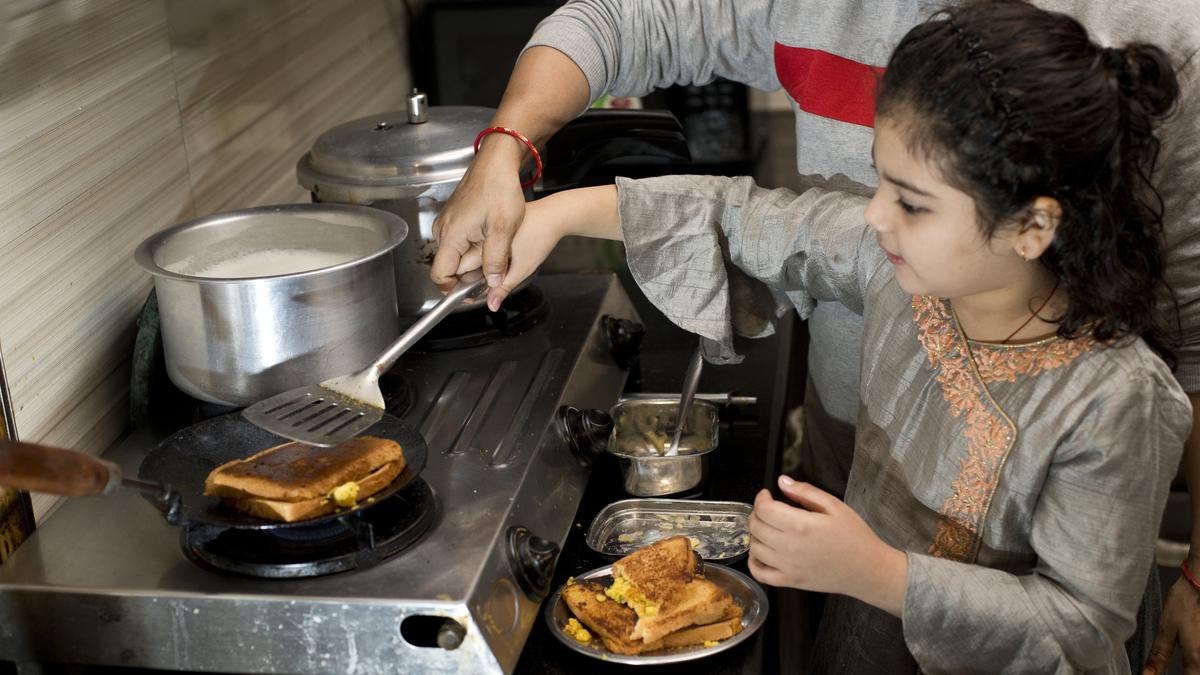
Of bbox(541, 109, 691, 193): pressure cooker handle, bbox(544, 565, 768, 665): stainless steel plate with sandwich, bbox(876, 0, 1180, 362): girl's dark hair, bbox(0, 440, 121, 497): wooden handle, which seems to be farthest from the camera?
bbox(541, 109, 691, 193): pressure cooker handle

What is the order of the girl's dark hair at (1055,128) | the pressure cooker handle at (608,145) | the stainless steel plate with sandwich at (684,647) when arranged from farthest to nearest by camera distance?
the pressure cooker handle at (608,145) < the stainless steel plate with sandwich at (684,647) < the girl's dark hair at (1055,128)

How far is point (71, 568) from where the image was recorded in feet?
3.27

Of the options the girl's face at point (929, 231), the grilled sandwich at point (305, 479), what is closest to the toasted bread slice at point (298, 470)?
the grilled sandwich at point (305, 479)

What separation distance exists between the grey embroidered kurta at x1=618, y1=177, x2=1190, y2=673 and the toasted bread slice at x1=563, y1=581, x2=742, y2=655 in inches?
6.0

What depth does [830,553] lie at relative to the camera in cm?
96

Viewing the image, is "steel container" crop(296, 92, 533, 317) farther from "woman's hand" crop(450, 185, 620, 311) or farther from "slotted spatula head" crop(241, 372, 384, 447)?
"slotted spatula head" crop(241, 372, 384, 447)

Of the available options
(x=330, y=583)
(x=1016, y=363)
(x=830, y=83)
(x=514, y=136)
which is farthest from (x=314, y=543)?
(x=830, y=83)

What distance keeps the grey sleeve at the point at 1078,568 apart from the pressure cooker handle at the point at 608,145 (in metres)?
0.76

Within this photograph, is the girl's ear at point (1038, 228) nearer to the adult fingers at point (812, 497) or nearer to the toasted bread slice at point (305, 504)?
the adult fingers at point (812, 497)

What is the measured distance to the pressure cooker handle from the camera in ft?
5.17

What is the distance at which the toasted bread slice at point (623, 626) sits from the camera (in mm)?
1006

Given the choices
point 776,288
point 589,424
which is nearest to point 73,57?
point 589,424

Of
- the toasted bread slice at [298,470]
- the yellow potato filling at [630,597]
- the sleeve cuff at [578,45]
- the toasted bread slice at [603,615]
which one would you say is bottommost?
the toasted bread slice at [603,615]

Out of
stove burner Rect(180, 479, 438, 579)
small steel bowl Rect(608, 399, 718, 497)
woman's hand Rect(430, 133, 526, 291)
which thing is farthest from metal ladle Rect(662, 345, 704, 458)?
stove burner Rect(180, 479, 438, 579)
